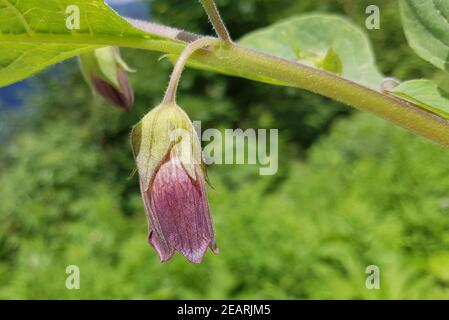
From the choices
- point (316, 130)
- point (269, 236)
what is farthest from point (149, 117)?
point (316, 130)

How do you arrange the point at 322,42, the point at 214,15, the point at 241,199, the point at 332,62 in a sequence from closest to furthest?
the point at 214,15 → the point at 332,62 → the point at 322,42 → the point at 241,199

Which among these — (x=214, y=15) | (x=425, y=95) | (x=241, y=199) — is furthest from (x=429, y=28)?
(x=241, y=199)

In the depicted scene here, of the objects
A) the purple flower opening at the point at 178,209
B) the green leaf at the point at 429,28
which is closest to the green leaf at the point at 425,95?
the green leaf at the point at 429,28

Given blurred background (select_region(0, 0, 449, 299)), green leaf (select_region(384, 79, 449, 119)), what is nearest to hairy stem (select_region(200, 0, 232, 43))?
green leaf (select_region(384, 79, 449, 119))

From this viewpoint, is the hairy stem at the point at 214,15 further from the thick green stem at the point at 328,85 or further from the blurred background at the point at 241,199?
the blurred background at the point at 241,199

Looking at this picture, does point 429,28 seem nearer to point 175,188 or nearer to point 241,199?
point 175,188

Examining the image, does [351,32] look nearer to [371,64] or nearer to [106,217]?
[371,64]
